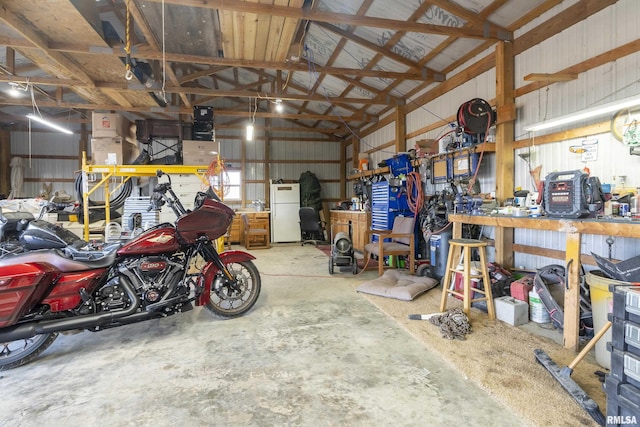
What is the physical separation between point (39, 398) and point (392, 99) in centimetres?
646

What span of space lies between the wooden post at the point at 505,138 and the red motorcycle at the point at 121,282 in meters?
2.95

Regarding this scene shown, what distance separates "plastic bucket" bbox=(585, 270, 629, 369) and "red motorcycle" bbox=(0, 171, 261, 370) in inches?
103

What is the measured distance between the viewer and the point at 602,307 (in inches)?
79.7

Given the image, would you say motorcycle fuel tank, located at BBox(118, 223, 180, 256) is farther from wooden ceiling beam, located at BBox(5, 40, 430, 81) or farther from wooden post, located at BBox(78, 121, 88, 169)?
wooden post, located at BBox(78, 121, 88, 169)

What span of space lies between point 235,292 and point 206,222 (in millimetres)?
737

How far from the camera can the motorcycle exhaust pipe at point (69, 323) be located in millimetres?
2018

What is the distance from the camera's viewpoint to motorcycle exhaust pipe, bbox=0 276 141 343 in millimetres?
→ 2018

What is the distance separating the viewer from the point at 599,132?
282 centimetres

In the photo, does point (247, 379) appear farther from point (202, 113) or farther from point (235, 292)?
point (202, 113)

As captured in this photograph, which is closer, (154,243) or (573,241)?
(573,241)

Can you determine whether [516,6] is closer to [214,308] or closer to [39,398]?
[214,308]

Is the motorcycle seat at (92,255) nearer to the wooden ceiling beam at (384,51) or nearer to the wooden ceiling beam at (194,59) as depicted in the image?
the wooden ceiling beam at (194,59)

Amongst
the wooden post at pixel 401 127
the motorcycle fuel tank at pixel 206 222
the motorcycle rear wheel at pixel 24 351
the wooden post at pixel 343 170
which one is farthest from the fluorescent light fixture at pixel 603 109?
the wooden post at pixel 343 170

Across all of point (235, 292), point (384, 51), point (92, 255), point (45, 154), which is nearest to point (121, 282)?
point (92, 255)
